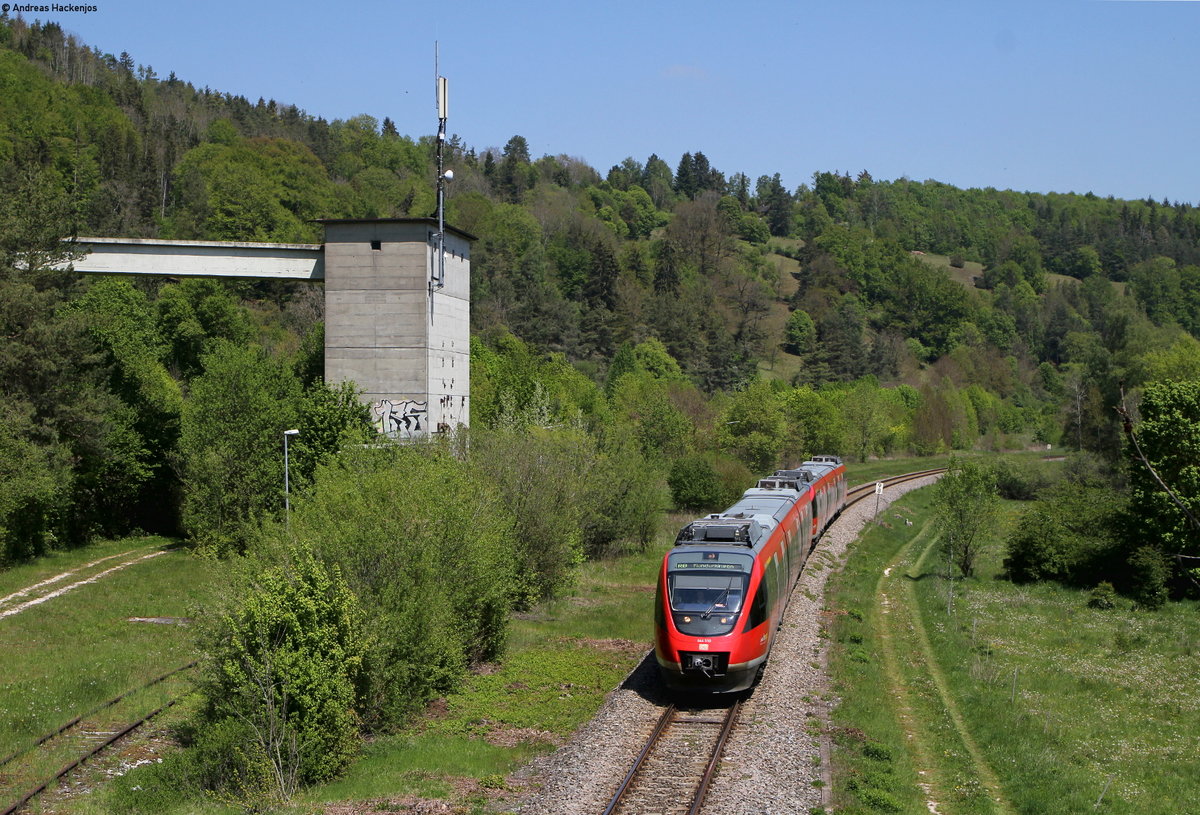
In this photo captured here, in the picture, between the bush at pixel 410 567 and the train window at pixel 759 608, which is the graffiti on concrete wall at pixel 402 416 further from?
the train window at pixel 759 608

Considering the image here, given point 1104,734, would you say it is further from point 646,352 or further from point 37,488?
point 646,352

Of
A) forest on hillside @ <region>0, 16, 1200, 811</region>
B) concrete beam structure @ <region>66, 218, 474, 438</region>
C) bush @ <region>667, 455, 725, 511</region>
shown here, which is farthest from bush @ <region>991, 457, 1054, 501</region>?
concrete beam structure @ <region>66, 218, 474, 438</region>

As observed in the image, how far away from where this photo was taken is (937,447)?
381 ft

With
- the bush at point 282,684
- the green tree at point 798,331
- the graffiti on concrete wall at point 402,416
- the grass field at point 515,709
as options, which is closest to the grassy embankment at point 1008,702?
the grass field at point 515,709

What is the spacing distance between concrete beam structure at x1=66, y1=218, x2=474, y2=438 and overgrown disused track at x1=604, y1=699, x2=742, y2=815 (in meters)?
23.1

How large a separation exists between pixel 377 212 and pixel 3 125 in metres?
42.1

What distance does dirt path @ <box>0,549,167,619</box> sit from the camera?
3278cm

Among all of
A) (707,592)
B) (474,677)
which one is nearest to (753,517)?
(707,592)

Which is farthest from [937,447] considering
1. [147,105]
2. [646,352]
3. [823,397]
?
[147,105]

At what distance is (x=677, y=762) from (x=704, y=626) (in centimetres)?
345

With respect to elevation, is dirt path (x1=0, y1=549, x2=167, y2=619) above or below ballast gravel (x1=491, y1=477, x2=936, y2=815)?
below

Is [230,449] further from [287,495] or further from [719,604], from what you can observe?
[719,604]

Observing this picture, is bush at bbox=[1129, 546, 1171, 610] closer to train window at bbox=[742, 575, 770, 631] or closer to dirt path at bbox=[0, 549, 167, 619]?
train window at bbox=[742, 575, 770, 631]

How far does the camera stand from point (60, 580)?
125ft
